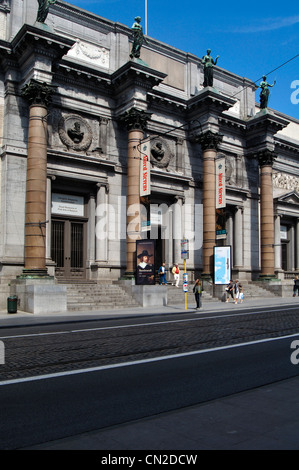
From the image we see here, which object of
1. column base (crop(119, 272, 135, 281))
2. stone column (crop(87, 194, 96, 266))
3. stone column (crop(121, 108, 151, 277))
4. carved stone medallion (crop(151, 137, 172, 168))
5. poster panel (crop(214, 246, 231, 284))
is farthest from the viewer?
carved stone medallion (crop(151, 137, 172, 168))

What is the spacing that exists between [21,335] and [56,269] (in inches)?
540

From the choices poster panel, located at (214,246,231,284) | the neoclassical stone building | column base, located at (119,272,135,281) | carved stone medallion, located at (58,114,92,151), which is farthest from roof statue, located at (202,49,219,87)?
column base, located at (119,272,135,281)

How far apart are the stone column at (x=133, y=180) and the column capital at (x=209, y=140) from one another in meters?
5.42

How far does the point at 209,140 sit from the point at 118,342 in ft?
73.9

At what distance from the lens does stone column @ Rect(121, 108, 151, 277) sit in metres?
27.1

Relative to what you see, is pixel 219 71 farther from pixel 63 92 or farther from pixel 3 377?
pixel 3 377

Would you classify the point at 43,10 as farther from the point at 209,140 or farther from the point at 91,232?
the point at 209,140

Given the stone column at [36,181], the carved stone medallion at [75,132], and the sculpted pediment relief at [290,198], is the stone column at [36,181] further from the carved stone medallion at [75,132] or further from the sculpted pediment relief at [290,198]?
the sculpted pediment relief at [290,198]

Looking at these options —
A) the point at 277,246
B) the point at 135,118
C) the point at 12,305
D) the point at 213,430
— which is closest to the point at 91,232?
the point at 135,118

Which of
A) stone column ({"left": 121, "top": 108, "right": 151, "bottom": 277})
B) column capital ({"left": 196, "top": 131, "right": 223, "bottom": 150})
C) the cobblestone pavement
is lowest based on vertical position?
the cobblestone pavement

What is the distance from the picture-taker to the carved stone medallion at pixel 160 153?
3172 cm

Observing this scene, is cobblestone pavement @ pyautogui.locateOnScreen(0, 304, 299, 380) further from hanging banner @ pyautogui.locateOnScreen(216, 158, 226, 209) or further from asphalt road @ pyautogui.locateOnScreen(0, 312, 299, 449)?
hanging banner @ pyautogui.locateOnScreen(216, 158, 226, 209)

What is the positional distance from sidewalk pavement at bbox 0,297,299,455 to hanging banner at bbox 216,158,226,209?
84.5 ft

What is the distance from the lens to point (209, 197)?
31.8 m
